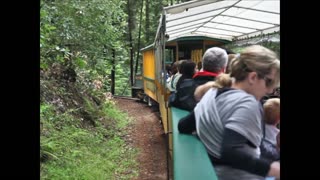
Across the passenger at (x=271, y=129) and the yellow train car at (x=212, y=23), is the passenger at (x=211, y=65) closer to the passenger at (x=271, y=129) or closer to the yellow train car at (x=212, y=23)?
the passenger at (x=271, y=129)

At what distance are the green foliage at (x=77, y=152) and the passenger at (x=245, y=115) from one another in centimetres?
420

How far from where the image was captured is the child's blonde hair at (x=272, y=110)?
6.36 feet

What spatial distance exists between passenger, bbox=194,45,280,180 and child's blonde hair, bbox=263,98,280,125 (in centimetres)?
5

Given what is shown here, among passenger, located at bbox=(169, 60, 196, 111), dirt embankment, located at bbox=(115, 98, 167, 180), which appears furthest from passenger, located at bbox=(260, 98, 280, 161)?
dirt embankment, located at bbox=(115, 98, 167, 180)

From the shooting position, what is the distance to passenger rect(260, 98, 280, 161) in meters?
1.94

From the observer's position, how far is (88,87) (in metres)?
11.8

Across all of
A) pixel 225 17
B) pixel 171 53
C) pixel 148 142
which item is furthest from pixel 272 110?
pixel 148 142

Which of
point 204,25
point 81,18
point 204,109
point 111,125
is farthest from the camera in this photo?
point 111,125

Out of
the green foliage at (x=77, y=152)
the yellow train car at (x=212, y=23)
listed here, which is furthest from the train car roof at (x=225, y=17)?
the green foliage at (x=77, y=152)

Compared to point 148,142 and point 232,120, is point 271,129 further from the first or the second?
point 148,142
